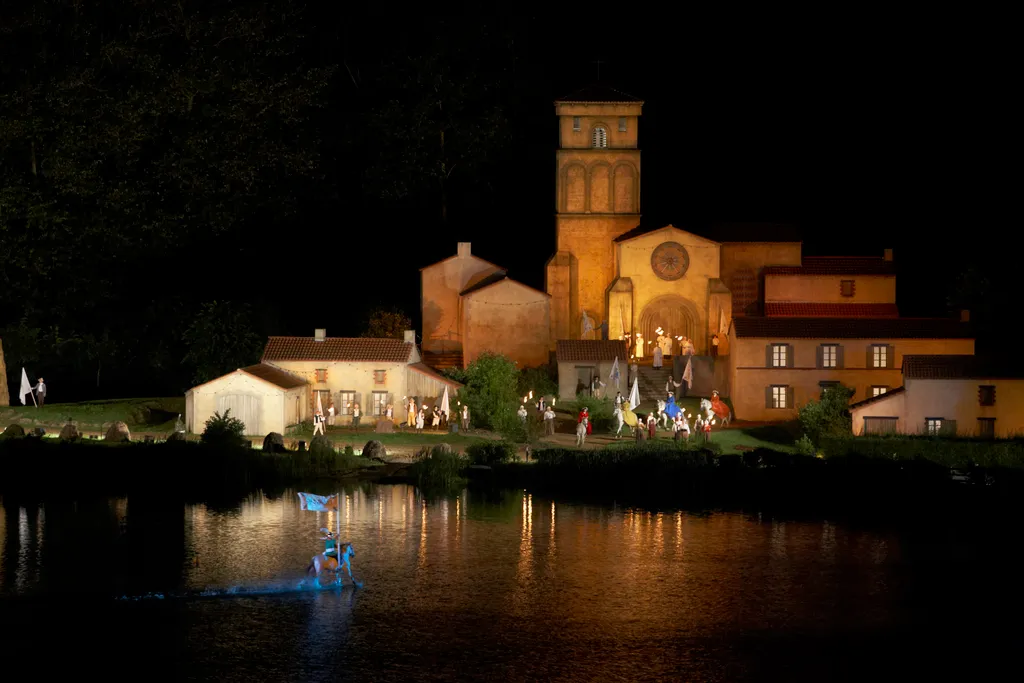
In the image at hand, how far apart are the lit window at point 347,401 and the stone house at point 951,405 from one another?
1854 cm

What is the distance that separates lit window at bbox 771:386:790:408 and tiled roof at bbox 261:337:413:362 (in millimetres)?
14200

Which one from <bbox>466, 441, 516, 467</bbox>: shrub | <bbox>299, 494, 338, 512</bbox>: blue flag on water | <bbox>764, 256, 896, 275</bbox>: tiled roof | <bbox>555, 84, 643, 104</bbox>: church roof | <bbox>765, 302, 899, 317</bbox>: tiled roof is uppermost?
<bbox>555, 84, 643, 104</bbox>: church roof

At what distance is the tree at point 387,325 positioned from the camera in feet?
229

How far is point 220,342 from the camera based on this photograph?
66312 mm

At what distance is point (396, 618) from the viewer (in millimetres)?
34094

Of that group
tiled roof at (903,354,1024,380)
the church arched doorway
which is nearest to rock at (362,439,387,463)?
tiled roof at (903,354,1024,380)

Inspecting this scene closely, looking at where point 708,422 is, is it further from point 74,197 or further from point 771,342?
point 74,197

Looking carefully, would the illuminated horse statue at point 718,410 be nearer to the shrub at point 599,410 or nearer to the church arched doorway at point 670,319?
the shrub at point 599,410

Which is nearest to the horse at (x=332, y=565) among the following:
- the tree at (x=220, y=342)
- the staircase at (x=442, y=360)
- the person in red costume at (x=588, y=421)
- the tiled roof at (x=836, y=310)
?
the person in red costume at (x=588, y=421)

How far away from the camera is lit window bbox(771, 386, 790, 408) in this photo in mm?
60562

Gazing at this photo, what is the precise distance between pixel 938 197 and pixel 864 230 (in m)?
4.32

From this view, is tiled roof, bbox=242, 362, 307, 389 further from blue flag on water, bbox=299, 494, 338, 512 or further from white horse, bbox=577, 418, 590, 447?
blue flag on water, bbox=299, 494, 338, 512

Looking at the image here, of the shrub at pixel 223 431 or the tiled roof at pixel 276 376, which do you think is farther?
the tiled roof at pixel 276 376

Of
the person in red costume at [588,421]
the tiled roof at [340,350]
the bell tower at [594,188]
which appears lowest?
the person in red costume at [588,421]
